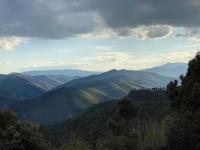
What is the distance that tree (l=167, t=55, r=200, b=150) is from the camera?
49.0 m

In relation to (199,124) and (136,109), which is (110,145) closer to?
(136,109)

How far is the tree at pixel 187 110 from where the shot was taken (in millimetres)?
49031

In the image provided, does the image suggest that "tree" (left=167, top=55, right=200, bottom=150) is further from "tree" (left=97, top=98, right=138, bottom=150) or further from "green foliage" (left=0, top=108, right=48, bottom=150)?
"green foliage" (left=0, top=108, right=48, bottom=150)

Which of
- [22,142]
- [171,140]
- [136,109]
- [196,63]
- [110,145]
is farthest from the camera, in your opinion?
[136,109]

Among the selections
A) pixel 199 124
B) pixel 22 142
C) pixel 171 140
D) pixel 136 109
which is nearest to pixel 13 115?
pixel 22 142

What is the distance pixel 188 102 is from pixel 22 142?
2598cm

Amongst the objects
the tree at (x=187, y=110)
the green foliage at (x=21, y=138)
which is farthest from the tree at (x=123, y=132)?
the green foliage at (x=21, y=138)

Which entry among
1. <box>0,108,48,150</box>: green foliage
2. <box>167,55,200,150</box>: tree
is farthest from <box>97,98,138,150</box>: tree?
<box>0,108,48,150</box>: green foliage

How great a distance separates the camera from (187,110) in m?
55.4

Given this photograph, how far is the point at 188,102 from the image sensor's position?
5706 centimetres

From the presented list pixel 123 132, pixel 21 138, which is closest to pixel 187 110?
pixel 21 138

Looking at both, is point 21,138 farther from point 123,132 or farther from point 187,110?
point 123,132

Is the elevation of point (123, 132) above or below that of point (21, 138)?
below

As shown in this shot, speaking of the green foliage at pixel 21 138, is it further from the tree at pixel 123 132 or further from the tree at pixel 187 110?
the tree at pixel 123 132
